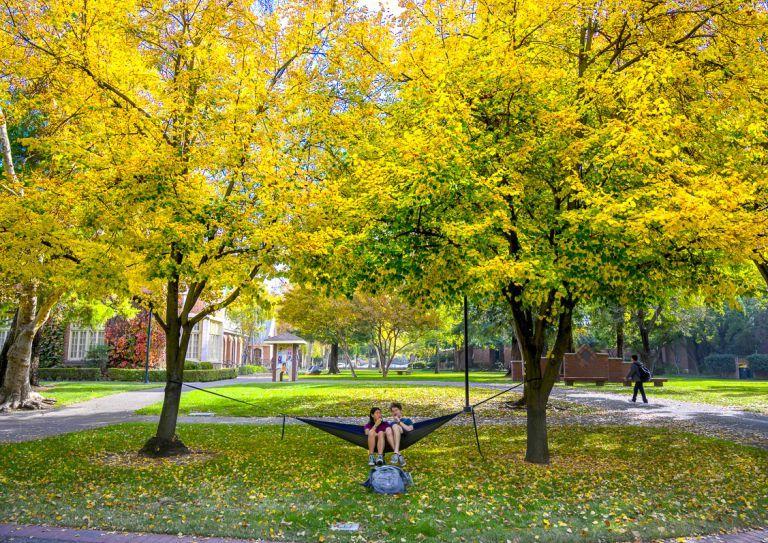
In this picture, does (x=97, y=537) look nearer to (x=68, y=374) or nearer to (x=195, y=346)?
(x=68, y=374)

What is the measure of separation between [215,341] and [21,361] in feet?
112

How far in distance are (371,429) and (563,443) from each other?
182 inches

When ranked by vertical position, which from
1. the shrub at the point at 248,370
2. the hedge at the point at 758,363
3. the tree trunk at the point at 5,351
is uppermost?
the tree trunk at the point at 5,351

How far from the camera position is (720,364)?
55250 millimetres

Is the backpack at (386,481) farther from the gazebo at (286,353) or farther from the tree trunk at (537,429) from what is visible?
the gazebo at (286,353)

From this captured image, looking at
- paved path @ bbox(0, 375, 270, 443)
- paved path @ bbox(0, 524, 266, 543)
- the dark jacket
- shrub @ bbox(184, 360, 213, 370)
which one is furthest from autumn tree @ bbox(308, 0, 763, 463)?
shrub @ bbox(184, 360, 213, 370)

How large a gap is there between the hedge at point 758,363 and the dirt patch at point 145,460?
56.2 m

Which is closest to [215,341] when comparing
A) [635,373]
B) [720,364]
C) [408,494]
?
[635,373]

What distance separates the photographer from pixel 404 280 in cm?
905

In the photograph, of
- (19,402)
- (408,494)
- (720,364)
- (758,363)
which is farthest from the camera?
(720,364)

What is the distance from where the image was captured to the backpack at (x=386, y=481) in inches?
283

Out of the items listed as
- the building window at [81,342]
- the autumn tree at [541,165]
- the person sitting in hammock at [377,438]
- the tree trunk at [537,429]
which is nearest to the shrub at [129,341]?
the building window at [81,342]

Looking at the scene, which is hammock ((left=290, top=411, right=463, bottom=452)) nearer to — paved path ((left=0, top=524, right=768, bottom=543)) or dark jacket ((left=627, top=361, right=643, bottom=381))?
paved path ((left=0, top=524, right=768, bottom=543))

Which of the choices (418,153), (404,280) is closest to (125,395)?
(404,280)
